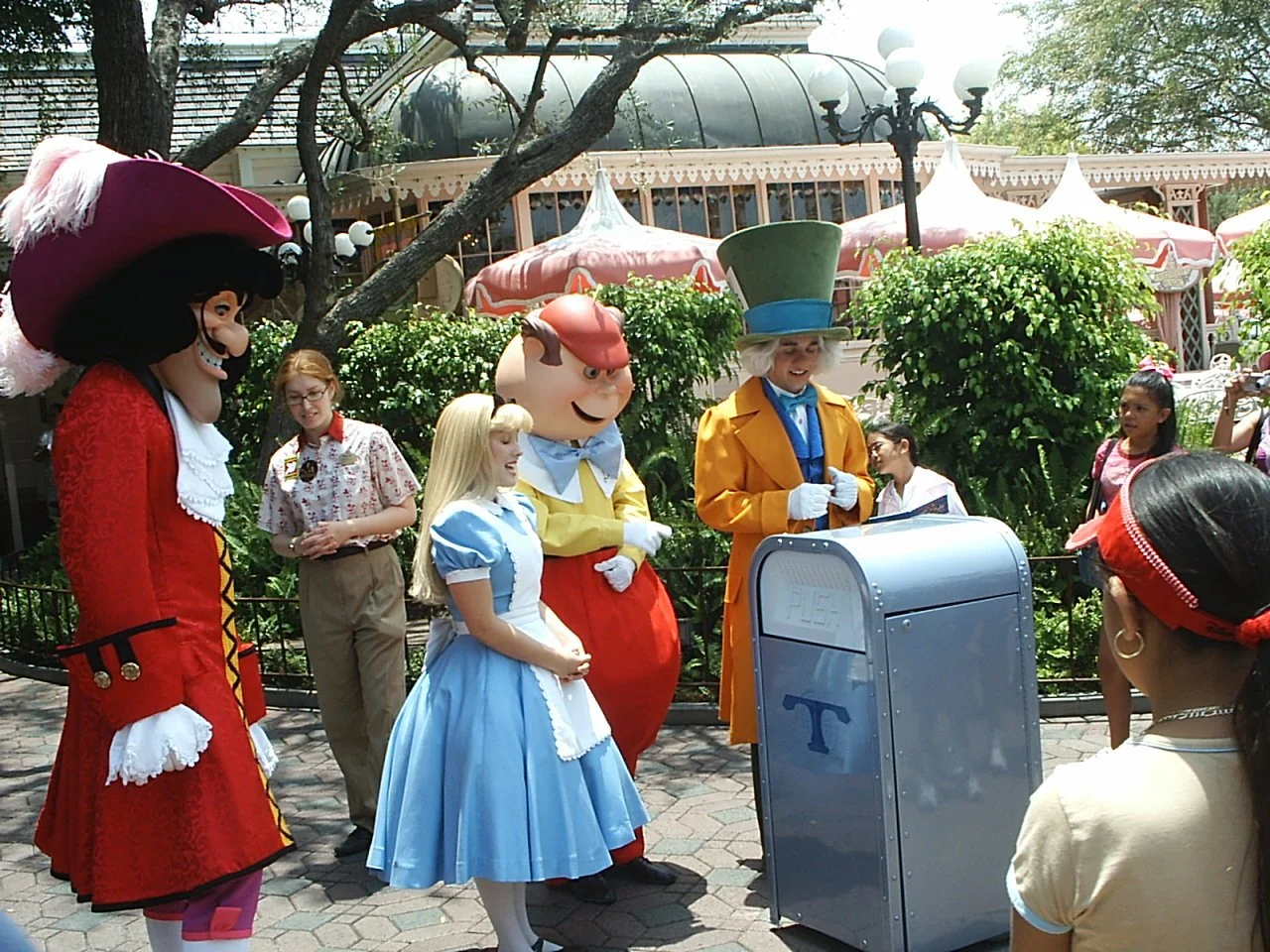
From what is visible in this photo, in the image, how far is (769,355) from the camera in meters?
4.48

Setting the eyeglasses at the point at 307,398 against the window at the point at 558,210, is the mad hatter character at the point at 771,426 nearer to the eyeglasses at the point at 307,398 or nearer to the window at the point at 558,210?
the eyeglasses at the point at 307,398

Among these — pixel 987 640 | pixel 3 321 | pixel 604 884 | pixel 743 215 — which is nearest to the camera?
pixel 3 321

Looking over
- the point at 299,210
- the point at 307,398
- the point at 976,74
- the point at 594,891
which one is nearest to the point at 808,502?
the point at 594,891

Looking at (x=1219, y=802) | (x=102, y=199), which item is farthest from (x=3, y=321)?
(x=1219, y=802)

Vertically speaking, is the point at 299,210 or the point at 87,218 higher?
the point at 299,210

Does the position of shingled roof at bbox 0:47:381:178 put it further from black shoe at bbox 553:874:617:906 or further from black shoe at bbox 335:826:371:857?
black shoe at bbox 553:874:617:906

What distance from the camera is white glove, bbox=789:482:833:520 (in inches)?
167

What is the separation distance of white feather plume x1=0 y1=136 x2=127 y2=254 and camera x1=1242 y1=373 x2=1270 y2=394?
451 centimetres

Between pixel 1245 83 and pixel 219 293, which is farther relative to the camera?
pixel 1245 83

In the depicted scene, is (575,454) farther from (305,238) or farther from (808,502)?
(305,238)

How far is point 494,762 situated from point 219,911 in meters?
0.80

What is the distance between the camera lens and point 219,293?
10.4ft

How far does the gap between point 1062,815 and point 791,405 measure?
2867 millimetres

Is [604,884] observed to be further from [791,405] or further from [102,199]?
[102,199]
